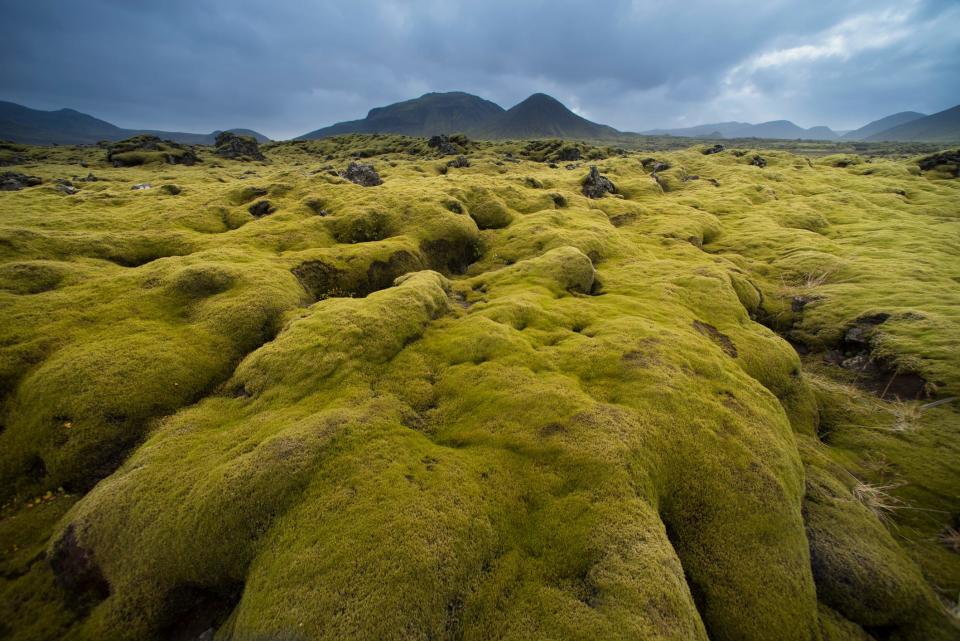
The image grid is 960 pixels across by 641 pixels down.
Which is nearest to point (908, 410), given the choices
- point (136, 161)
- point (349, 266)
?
point (349, 266)

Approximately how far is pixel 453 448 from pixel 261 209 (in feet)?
A: 91.5

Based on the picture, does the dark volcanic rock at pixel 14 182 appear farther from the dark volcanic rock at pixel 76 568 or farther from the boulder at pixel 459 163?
the boulder at pixel 459 163

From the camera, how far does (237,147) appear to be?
125m

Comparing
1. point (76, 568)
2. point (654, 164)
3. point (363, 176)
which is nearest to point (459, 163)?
point (654, 164)

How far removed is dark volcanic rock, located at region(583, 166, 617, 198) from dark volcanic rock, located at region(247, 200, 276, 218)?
35295 mm

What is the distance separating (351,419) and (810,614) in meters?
11.3

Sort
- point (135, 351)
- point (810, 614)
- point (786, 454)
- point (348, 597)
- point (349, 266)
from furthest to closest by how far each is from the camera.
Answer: point (349, 266)
point (135, 351)
point (786, 454)
point (810, 614)
point (348, 597)

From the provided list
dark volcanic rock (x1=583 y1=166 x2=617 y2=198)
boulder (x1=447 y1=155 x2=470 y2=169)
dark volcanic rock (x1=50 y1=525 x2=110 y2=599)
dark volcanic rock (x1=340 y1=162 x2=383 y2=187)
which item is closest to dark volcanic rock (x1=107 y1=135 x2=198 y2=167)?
boulder (x1=447 y1=155 x2=470 y2=169)

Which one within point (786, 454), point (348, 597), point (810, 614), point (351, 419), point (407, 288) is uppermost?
point (407, 288)

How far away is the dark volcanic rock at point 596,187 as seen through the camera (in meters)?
49.5

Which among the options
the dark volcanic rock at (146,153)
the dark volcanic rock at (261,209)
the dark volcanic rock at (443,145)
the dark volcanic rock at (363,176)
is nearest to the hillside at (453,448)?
the dark volcanic rock at (261,209)

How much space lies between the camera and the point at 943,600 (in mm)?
9578

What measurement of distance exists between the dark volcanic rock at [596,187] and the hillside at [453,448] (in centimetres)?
2829

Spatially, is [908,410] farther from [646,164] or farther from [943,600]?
[646,164]
